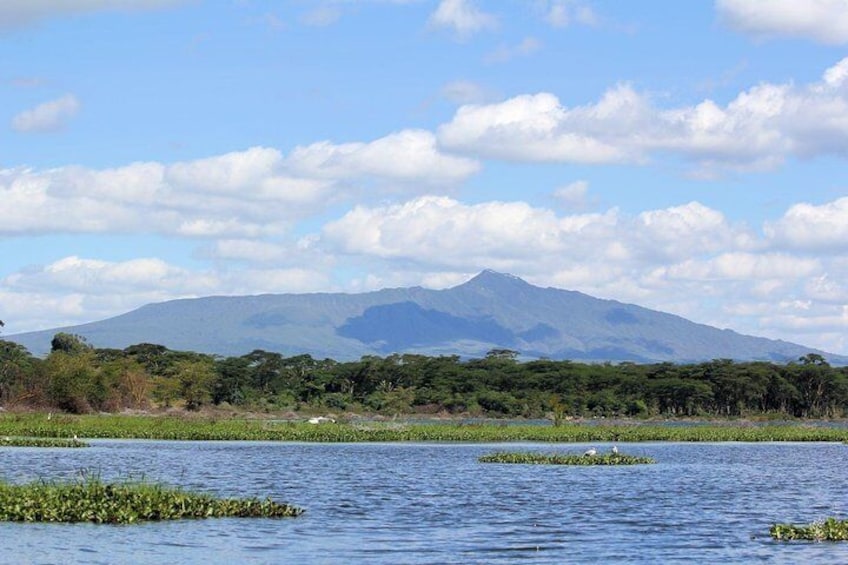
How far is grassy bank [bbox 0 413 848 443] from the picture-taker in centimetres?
9462

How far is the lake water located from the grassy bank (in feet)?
45.8

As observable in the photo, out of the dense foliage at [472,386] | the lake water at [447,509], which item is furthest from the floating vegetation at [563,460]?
the dense foliage at [472,386]

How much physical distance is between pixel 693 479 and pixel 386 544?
1091 inches

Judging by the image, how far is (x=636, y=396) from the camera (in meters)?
168

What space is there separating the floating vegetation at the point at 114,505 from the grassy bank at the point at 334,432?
5047cm

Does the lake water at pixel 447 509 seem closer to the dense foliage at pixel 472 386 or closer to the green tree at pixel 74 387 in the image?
the green tree at pixel 74 387

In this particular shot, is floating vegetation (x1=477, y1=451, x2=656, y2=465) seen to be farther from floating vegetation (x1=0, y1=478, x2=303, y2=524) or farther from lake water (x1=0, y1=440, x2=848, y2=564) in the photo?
floating vegetation (x1=0, y1=478, x2=303, y2=524)

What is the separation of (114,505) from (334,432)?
5887 cm

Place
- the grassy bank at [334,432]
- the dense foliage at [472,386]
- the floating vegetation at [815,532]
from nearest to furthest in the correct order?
the floating vegetation at [815,532], the grassy bank at [334,432], the dense foliage at [472,386]

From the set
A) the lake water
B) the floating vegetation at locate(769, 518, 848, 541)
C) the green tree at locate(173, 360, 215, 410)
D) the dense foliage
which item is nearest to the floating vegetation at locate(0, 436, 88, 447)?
the lake water

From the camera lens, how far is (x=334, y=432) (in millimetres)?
98000

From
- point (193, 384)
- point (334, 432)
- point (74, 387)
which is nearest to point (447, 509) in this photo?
point (334, 432)

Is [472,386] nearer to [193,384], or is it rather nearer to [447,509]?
[193,384]

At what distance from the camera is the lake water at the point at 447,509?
35.5 m
